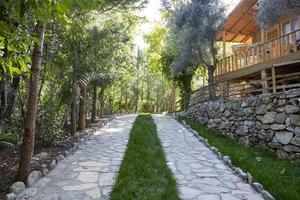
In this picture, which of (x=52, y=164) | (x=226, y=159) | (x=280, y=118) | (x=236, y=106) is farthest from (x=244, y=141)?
(x=52, y=164)

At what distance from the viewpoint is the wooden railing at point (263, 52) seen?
37.5ft

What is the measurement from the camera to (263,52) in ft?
40.2

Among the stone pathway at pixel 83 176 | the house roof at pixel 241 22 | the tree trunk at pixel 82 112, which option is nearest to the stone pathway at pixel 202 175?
the stone pathway at pixel 83 176

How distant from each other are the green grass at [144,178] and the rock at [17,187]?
1.51 m

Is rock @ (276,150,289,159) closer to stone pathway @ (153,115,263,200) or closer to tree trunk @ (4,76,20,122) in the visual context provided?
stone pathway @ (153,115,263,200)

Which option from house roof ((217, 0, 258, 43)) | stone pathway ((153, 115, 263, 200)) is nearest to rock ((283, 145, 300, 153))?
stone pathway ((153, 115, 263, 200))

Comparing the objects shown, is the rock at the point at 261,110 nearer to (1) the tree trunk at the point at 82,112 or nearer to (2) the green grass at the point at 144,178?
(2) the green grass at the point at 144,178

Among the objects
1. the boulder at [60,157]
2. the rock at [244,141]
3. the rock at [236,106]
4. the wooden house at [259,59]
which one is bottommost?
the boulder at [60,157]

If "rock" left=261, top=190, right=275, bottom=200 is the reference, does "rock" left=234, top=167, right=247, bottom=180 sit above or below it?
above

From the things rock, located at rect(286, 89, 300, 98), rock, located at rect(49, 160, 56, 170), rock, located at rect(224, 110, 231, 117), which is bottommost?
rock, located at rect(49, 160, 56, 170)

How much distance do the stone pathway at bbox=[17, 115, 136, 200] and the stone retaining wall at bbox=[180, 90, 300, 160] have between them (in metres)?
4.01

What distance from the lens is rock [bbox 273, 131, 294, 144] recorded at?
730 centimetres

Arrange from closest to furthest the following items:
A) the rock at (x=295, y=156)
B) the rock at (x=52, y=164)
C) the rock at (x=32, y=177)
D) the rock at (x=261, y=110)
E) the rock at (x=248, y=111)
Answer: the rock at (x=32, y=177), the rock at (x=52, y=164), the rock at (x=295, y=156), the rock at (x=261, y=110), the rock at (x=248, y=111)

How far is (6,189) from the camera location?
480 cm
